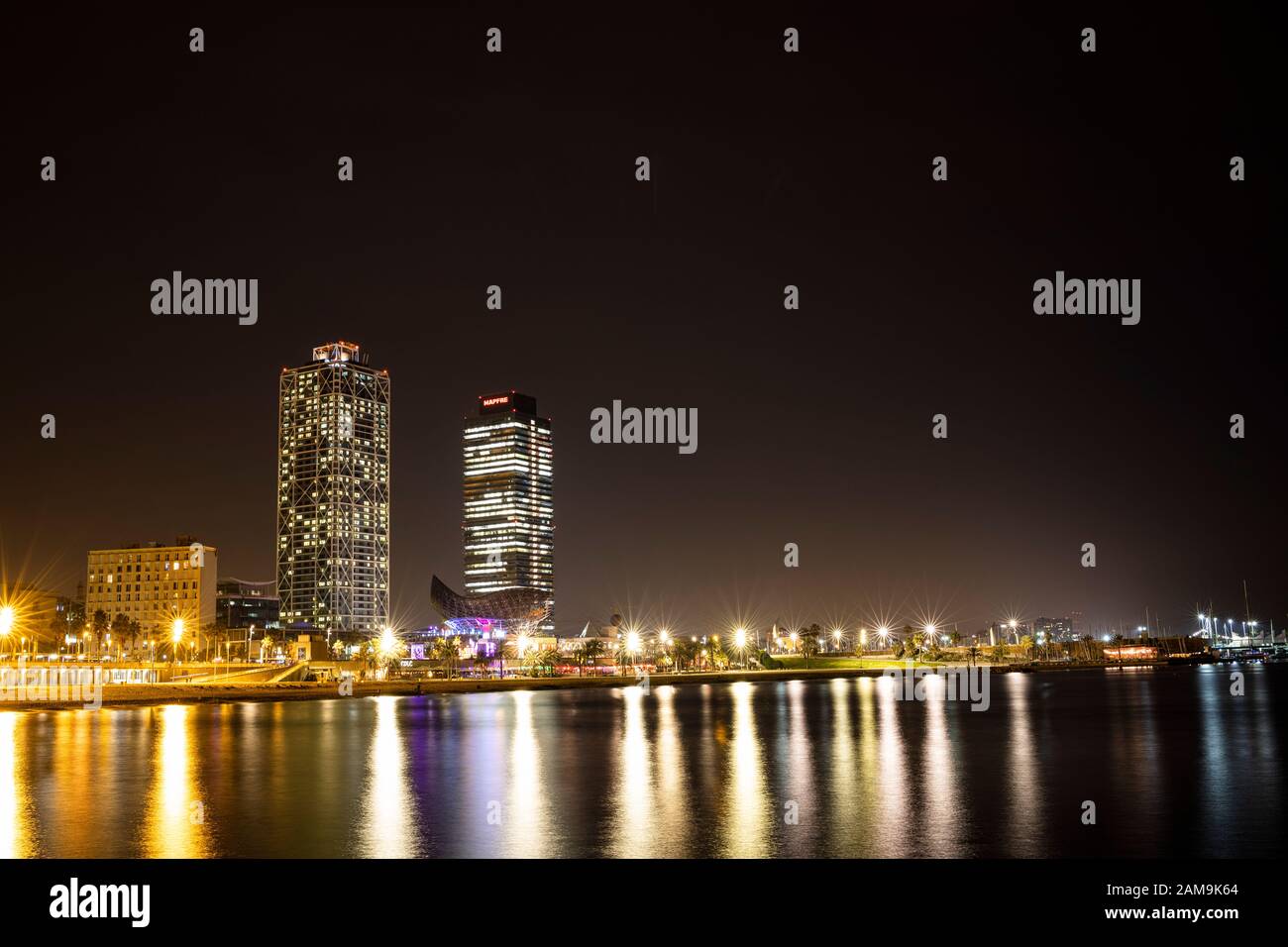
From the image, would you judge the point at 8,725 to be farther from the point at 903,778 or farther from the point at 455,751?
the point at 903,778

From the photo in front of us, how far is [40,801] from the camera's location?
3123 cm

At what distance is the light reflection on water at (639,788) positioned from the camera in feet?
83.8

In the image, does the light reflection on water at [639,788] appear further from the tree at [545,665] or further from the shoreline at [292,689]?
the tree at [545,665]

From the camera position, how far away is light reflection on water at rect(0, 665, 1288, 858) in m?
25.5

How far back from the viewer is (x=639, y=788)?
3584cm

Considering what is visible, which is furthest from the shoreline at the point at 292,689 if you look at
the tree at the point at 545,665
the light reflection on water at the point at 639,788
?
the light reflection on water at the point at 639,788

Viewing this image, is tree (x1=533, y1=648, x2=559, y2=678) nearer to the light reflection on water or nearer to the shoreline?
the shoreline

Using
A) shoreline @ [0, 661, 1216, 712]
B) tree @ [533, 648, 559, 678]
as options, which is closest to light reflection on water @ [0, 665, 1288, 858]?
shoreline @ [0, 661, 1216, 712]

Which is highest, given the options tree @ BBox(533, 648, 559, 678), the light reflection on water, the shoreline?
the light reflection on water

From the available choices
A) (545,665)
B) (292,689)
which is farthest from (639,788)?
(545,665)

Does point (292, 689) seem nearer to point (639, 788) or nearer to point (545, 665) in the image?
point (545, 665)

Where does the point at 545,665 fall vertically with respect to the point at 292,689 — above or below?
below

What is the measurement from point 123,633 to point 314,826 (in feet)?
606
